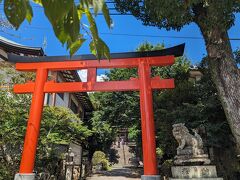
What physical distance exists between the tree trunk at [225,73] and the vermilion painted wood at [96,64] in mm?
1620

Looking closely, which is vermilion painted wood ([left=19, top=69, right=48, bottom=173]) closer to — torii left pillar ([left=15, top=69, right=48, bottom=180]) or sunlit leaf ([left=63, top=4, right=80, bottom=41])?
torii left pillar ([left=15, top=69, right=48, bottom=180])

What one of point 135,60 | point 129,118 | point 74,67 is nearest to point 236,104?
point 135,60

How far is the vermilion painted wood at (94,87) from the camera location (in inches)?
297

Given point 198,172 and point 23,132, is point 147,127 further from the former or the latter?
point 23,132

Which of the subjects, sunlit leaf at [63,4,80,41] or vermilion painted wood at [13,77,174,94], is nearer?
sunlit leaf at [63,4,80,41]

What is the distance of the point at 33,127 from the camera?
26.0ft

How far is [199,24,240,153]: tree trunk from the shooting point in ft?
21.8

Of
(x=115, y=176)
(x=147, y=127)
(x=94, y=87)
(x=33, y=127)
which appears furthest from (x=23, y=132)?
(x=115, y=176)

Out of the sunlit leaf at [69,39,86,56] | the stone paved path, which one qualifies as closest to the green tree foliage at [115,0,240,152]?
the sunlit leaf at [69,39,86,56]

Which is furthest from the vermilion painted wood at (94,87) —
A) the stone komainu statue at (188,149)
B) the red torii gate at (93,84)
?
the stone komainu statue at (188,149)

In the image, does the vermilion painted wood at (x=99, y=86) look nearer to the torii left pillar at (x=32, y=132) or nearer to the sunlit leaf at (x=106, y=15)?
the torii left pillar at (x=32, y=132)

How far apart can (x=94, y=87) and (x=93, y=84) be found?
114mm

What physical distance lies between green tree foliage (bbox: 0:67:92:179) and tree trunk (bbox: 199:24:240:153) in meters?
5.99

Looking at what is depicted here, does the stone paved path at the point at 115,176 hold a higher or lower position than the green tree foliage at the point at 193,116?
lower
